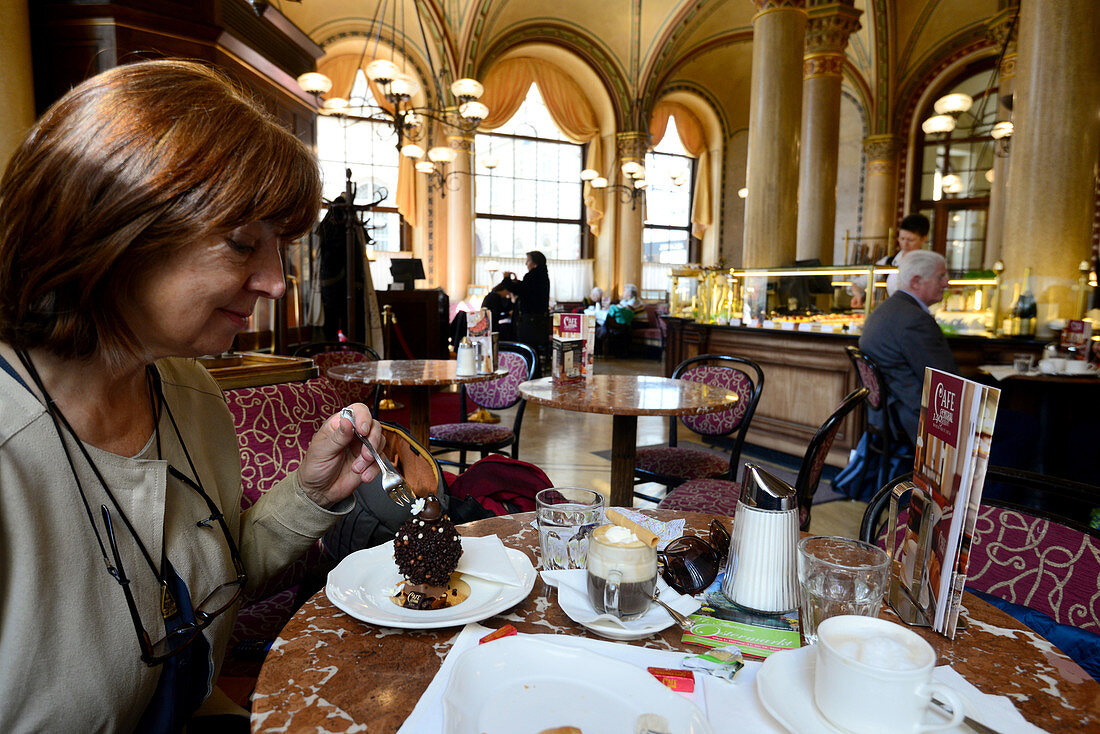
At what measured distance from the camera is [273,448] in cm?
166

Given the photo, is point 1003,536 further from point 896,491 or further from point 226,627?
point 226,627

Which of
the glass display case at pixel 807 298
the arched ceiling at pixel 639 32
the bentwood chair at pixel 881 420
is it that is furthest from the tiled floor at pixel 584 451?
the arched ceiling at pixel 639 32

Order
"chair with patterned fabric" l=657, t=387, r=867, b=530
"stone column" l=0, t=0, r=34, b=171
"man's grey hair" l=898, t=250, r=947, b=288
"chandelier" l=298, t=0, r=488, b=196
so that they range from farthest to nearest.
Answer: "chandelier" l=298, t=0, r=488, b=196
"stone column" l=0, t=0, r=34, b=171
"man's grey hair" l=898, t=250, r=947, b=288
"chair with patterned fabric" l=657, t=387, r=867, b=530

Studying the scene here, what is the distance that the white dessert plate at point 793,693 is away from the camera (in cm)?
54

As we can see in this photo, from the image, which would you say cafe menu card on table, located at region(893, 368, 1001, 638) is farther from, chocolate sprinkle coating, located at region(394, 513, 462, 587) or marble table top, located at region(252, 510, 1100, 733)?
chocolate sprinkle coating, located at region(394, 513, 462, 587)

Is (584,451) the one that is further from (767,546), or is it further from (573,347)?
(767,546)

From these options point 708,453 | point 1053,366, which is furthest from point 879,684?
point 1053,366

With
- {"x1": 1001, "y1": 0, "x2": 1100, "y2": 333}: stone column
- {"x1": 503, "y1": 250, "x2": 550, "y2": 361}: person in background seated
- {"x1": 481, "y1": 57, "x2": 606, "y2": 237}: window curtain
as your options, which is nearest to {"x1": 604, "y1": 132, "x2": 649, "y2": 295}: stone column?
{"x1": 481, "y1": 57, "x2": 606, "y2": 237}: window curtain

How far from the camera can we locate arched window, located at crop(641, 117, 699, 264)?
544 inches

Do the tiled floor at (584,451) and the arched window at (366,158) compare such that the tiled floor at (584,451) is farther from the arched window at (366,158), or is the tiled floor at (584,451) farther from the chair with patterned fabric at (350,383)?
the arched window at (366,158)

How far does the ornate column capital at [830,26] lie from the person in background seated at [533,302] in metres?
3.64

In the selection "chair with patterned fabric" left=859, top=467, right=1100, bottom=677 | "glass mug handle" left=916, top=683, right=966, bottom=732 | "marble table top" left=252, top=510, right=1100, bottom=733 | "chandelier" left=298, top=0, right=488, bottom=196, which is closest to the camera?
"glass mug handle" left=916, top=683, right=966, bottom=732

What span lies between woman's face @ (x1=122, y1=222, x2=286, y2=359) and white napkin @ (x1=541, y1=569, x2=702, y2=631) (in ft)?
1.72

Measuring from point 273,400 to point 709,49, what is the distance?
43.1 ft
